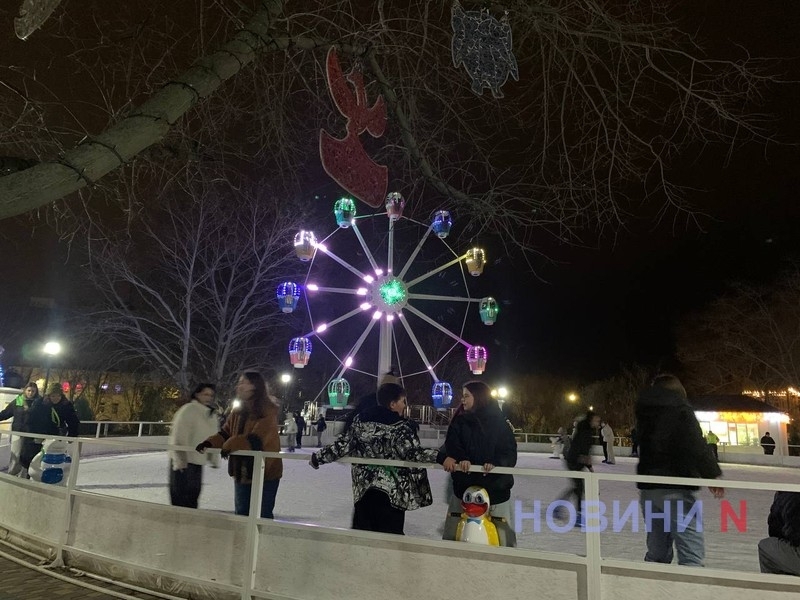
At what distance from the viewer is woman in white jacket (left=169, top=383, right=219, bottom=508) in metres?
5.13

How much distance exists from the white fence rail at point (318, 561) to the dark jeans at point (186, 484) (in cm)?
54

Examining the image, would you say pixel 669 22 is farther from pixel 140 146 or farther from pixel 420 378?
pixel 420 378

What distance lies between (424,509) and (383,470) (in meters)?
5.38

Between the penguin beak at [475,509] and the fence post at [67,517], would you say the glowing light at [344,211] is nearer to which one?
the fence post at [67,517]

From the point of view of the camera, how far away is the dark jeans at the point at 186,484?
5.17 metres

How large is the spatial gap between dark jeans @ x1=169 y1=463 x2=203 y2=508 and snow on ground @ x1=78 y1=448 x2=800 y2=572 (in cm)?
157

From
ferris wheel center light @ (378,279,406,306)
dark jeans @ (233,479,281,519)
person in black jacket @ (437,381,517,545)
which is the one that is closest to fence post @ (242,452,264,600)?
dark jeans @ (233,479,281,519)

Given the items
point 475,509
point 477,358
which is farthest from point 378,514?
point 477,358

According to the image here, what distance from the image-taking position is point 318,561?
149 inches

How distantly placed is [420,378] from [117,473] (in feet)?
119

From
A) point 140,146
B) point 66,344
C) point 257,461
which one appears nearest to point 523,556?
point 257,461

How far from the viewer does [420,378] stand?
47281mm

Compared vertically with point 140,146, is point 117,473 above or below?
below

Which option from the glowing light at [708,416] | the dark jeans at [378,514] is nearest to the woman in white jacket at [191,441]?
the dark jeans at [378,514]
